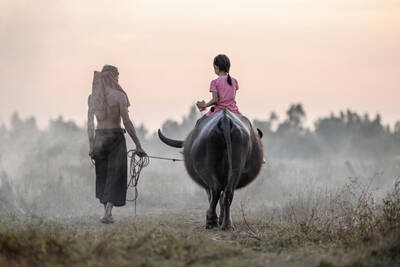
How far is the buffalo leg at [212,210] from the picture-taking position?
34.2 ft

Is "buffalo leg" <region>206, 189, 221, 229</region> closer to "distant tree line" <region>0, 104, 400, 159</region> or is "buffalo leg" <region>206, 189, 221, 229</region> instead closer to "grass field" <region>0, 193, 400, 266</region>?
"grass field" <region>0, 193, 400, 266</region>

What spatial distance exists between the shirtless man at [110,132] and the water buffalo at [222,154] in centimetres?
116

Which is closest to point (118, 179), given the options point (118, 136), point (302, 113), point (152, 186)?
point (118, 136)

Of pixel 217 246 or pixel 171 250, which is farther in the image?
pixel 217 246

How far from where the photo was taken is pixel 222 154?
10258mm

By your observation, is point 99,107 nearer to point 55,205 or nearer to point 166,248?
point 166,248

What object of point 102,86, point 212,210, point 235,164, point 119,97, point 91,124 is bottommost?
point 212,210

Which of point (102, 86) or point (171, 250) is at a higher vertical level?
point (102, 86)

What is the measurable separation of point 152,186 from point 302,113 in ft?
83.3

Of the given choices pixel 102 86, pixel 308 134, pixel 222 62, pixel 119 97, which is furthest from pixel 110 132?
pixel 308 134

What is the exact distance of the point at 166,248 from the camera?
784cm

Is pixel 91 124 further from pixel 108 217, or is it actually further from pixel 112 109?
pixel 108 217

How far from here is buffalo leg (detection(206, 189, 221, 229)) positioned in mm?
10430

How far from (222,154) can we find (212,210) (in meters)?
0.84
